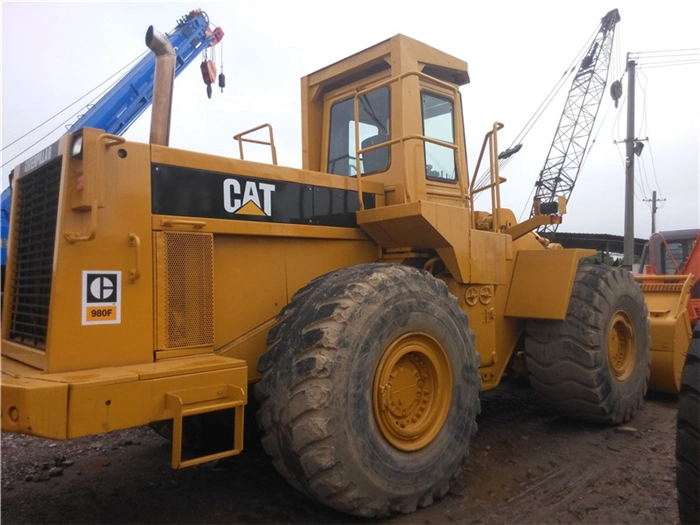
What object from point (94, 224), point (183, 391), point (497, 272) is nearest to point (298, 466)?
point (183, 391)

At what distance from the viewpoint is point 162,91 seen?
3506 mm

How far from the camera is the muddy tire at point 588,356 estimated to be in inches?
194

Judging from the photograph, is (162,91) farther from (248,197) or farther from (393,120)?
(393,120)

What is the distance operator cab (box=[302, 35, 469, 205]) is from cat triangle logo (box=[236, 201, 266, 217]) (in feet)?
2.83

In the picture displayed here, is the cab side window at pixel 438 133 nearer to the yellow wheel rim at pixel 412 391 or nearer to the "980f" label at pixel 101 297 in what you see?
the yellow wheel rim at pixel 412 391

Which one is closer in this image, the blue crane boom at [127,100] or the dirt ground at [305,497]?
the dirt ground at [305,497]

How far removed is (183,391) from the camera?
2.94m

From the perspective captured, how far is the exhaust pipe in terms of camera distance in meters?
3.46

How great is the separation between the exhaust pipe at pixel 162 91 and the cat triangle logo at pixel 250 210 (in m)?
0.61

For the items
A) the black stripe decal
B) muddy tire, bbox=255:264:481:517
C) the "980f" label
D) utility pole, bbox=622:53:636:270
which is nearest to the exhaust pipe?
the black stripe decal

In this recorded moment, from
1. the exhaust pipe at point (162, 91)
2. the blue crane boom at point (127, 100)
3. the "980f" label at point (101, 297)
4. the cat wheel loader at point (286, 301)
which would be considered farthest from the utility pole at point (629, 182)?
the "980f" label at point (101, 297)

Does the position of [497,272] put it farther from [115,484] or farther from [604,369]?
[115,484]

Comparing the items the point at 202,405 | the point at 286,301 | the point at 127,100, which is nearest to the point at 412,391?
the point at 286,301

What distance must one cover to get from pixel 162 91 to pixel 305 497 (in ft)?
8.73
